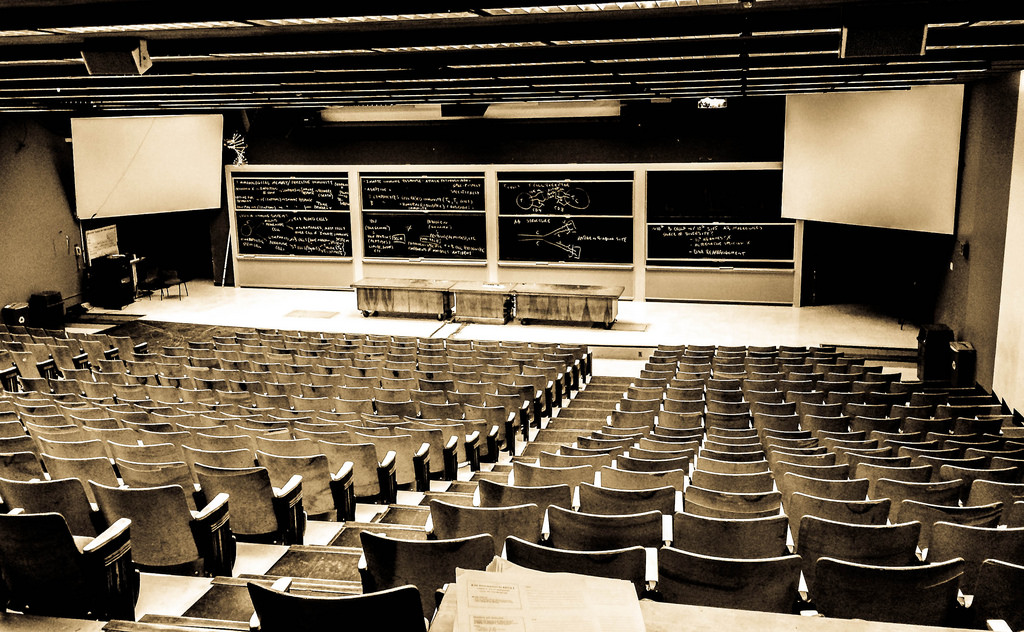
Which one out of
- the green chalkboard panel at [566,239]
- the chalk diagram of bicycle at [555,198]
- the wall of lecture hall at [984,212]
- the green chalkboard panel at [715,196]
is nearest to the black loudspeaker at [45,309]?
the green chalkboard panel at [566,239]

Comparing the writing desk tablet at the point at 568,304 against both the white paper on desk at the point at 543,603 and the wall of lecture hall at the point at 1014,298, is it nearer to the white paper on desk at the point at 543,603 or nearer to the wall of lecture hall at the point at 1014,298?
the wall of lecture hall at the point at 1014,298

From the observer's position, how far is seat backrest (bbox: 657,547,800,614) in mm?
3146

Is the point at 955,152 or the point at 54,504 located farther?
the point at 955,152

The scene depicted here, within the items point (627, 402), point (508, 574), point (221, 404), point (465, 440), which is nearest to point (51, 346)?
point (221, 404)

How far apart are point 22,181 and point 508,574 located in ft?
50.0

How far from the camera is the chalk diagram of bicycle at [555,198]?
15477 mm

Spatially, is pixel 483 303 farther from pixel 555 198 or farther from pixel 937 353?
pixel 937 353

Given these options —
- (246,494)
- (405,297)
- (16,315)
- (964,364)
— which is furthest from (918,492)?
(16,315)

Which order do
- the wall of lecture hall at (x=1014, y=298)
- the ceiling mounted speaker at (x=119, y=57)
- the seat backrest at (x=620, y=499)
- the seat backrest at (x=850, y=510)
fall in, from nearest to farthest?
the seat backrest at (x=850, y=510) → the seat backrest at (x=620, y=499) → the ceiling mounted speaker at (x=119, y=57) → the wall of lecture hall at (x=1014, y=298)

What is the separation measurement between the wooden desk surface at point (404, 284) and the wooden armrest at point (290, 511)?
9734 millimetres

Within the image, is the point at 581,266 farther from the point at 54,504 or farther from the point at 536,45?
the point at 54,504

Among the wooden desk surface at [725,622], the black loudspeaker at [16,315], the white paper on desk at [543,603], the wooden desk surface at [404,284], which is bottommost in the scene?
the black loudspeaker at [16,315]

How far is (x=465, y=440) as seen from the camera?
6363 mm

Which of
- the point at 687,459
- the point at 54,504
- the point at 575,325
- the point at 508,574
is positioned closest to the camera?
the point at 508,574
